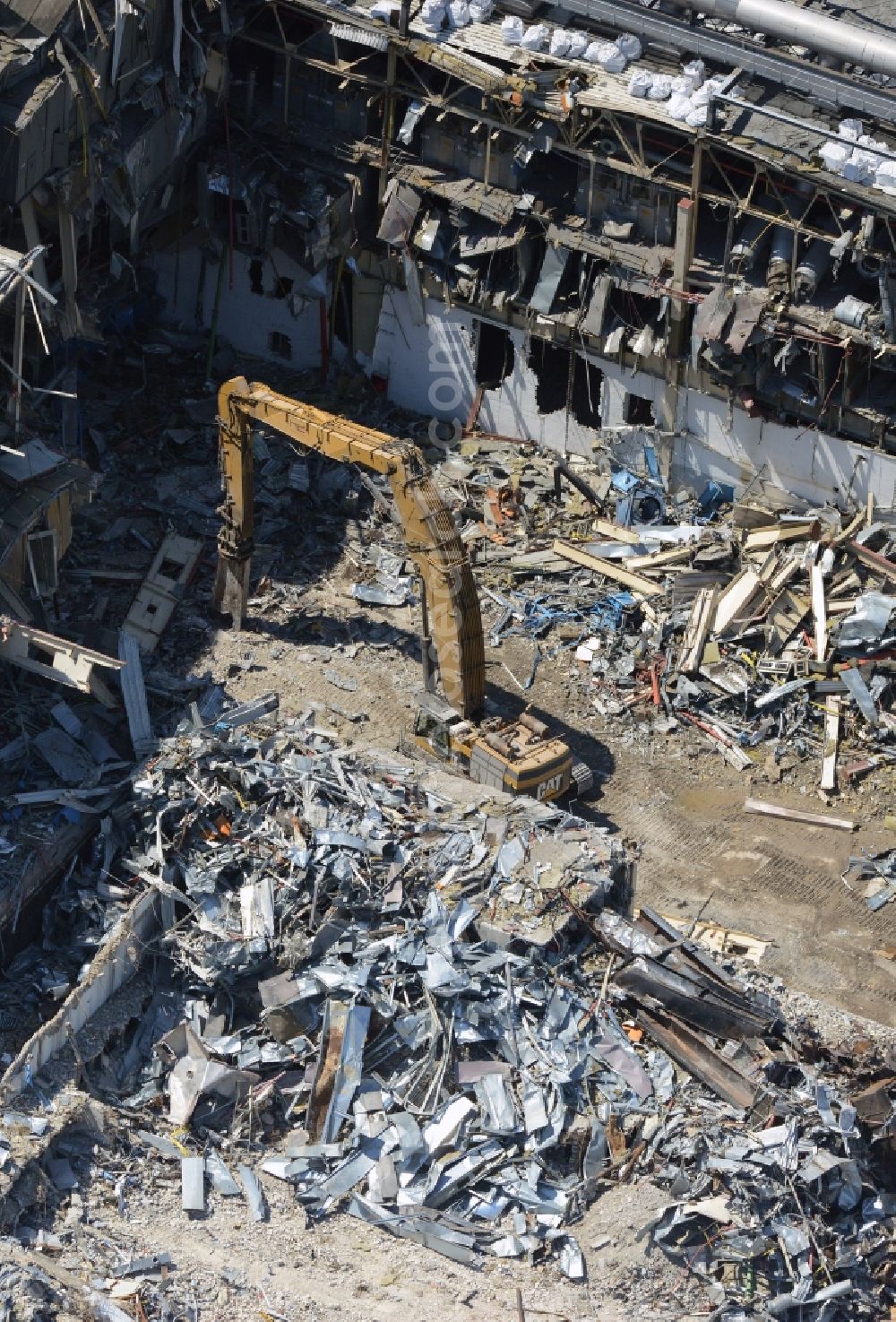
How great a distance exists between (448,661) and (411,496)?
2.62 m

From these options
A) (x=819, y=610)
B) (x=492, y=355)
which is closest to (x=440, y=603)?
(x=819, y=610)

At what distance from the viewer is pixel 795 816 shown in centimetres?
3528

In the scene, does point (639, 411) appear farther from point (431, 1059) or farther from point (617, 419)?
point (431, 1059)

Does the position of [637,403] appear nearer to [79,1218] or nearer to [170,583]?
[170,583]

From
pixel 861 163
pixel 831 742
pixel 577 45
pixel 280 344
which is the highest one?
pixel 577 45

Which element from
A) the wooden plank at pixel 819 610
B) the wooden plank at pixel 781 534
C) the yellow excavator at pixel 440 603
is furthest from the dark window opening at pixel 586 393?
the yellow excavator at pixel 440 603

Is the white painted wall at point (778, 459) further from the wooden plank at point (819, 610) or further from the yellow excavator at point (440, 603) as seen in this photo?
the yellow excavator at point (440, 603)

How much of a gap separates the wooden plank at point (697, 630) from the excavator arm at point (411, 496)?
12.6 feet

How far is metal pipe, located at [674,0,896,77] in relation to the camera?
38.0 metres

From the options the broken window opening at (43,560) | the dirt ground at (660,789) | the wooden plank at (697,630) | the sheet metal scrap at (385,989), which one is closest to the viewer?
the sheet metal scrap at (385,989)

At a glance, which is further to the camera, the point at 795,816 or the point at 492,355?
the point at 492,355

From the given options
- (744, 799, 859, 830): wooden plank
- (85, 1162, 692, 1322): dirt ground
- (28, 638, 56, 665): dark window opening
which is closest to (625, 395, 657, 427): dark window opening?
(744, 799, 859, 830): wooden plank

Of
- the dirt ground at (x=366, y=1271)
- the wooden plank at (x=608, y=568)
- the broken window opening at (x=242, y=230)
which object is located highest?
the broken window opening at (x=242, y=230)

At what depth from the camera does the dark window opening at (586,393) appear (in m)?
40.9
